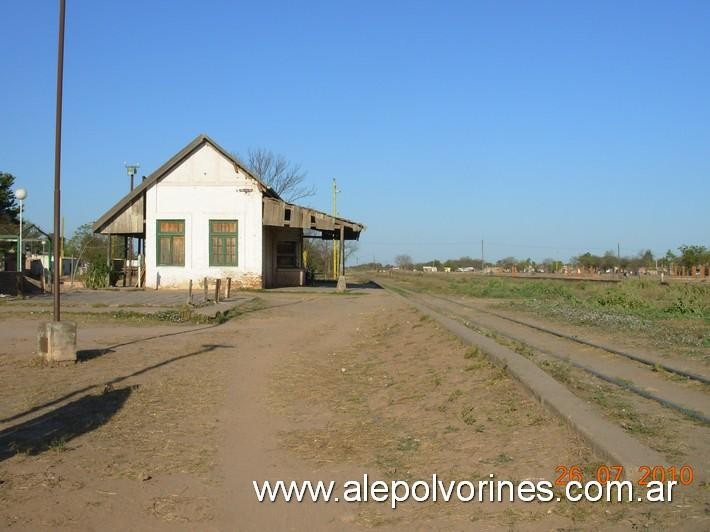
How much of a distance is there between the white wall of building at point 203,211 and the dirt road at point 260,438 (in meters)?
18.1

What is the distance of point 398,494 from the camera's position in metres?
5.28

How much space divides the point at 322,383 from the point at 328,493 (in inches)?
196

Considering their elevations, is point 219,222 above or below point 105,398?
above

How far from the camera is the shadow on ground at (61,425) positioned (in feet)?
21.9

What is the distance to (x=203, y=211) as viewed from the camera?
31422 mm

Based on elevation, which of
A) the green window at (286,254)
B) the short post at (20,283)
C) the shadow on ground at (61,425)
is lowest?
the shadow on ground at (61,425)

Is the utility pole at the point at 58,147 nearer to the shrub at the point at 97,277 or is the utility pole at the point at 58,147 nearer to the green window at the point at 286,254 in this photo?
the shrub at the point at 97,277

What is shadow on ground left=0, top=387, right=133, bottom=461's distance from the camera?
6672 millimetres

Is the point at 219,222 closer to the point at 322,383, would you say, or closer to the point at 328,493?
the point at 322,383

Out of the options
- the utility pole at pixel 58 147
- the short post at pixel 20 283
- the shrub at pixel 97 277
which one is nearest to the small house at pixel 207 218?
the shrub at pixel 97 277

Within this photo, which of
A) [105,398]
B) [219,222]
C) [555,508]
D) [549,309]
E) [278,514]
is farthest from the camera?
[219,222]

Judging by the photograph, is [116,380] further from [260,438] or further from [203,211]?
[203,211]

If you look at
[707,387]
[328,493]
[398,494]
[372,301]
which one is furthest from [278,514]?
[372,301]

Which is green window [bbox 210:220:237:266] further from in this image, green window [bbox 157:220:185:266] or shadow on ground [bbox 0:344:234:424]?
shadow on ground [bbox 0:344:234:424]
